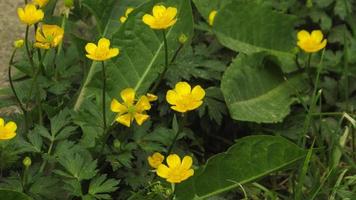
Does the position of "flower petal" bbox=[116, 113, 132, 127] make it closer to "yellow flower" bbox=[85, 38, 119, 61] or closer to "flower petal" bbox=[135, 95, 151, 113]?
"flower petal" bbox=[135, 95, 151, 113]

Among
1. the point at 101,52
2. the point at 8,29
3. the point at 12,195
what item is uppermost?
the point at 101,52

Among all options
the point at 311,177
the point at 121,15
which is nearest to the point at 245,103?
the point at 311,177

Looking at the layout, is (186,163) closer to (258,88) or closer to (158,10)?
(158,10)

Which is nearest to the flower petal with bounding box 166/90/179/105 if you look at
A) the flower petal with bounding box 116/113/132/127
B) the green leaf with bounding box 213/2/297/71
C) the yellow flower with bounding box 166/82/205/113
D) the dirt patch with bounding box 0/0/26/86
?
the yellow flower with bounding box 166/82/205/113

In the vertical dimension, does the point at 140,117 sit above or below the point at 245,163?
above

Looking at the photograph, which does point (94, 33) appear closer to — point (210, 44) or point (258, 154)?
point (210, 44)

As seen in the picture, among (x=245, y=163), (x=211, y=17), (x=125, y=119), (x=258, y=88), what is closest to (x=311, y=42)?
(x=258, y=88)

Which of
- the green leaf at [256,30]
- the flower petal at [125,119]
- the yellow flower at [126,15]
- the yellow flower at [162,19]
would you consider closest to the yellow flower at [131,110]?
the flower petal at [125,119]
